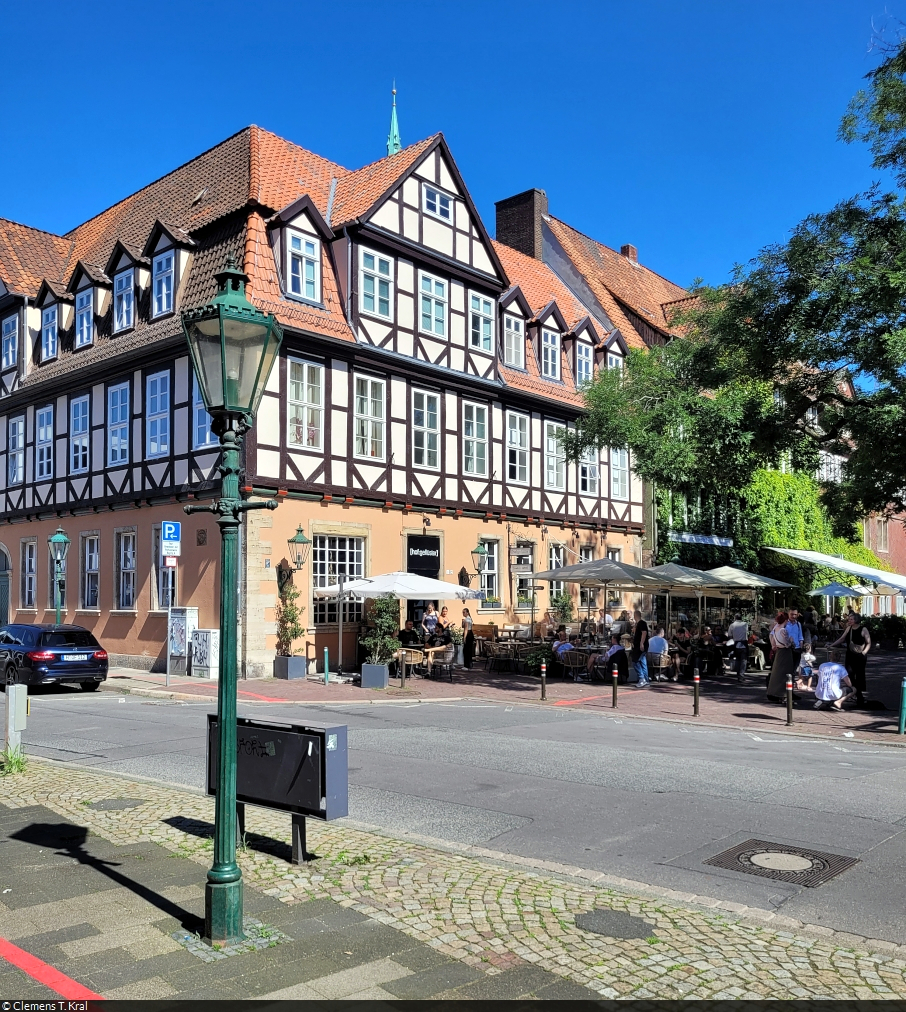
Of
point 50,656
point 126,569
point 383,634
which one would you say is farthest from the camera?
point 126,569

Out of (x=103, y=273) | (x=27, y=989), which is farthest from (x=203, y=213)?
(x=27, y=989)

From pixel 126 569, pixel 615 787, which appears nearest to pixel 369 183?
pixel 126 569

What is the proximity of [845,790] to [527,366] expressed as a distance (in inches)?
901

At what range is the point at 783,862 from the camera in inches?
282

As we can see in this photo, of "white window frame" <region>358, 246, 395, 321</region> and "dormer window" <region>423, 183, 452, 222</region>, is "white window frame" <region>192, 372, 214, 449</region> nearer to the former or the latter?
"white window frame" <region>358, 246, 395, 321</region>

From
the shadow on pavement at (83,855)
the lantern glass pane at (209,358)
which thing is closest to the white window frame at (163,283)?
the shadow on pavement at (83,855)

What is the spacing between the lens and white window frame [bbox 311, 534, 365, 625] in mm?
23703

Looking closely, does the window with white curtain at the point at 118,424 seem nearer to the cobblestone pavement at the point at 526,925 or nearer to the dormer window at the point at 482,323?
the dormer window at the point at 482,323

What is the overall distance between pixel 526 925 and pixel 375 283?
70.8ft

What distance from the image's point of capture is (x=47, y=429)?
29297mm

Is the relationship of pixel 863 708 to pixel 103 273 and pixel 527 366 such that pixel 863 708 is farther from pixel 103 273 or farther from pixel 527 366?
pixel 103 273

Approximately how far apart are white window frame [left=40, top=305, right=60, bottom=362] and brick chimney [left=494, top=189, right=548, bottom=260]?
17385 millimetres

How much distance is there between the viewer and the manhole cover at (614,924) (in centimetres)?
546

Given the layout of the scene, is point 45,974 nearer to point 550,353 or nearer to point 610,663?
point 610,663
